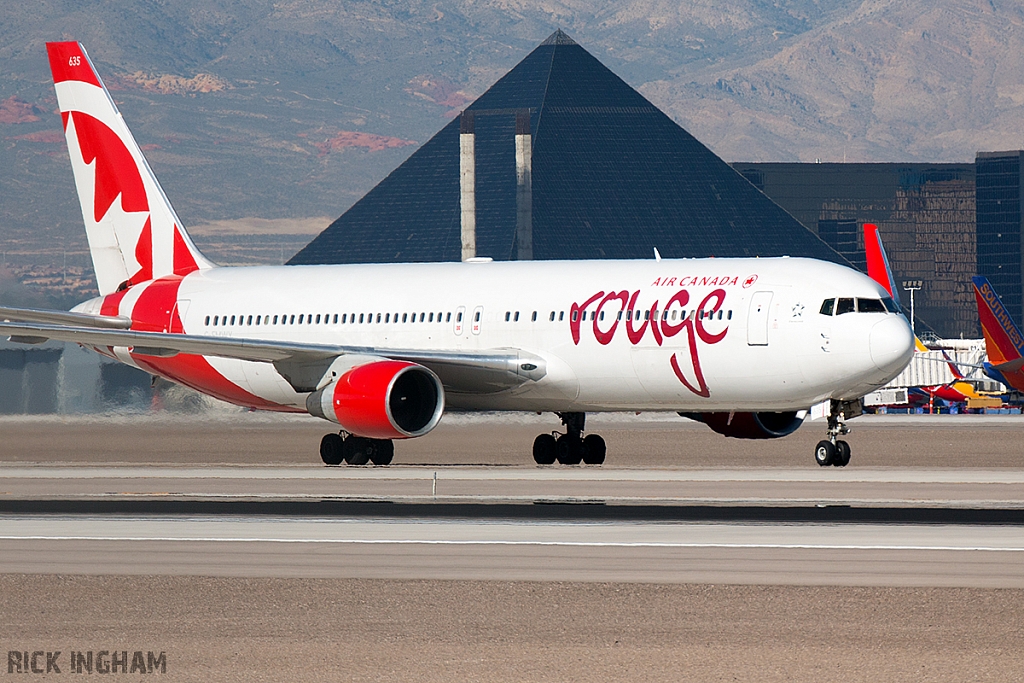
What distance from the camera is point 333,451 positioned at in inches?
1246

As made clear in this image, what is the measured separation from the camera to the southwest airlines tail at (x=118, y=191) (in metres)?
38.2

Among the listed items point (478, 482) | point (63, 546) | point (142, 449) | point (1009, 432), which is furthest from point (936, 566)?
point (1009, 432)

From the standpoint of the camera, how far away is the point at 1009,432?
171 ft

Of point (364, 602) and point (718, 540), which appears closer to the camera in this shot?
point (364, 602)

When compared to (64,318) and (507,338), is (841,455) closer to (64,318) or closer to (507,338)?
(507,338)

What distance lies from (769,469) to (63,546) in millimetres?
15621

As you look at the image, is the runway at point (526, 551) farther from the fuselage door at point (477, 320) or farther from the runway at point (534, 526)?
the fuselage door at point (477, 320)

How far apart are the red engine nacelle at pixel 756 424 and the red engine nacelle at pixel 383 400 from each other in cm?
502

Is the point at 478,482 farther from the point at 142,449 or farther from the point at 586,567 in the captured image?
the point at 142,449

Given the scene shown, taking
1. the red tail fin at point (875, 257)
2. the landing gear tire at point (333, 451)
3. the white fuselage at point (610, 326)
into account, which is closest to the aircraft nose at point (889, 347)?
the white fuselage at point (610, 326)

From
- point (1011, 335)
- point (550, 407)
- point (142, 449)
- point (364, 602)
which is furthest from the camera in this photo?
point (1011, 335)

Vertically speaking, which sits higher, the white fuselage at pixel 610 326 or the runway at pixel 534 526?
the white fuselage at pixel 610 326

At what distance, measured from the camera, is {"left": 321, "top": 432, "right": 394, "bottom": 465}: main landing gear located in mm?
31672

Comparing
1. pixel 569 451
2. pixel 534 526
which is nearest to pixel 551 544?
pixel 534 526
